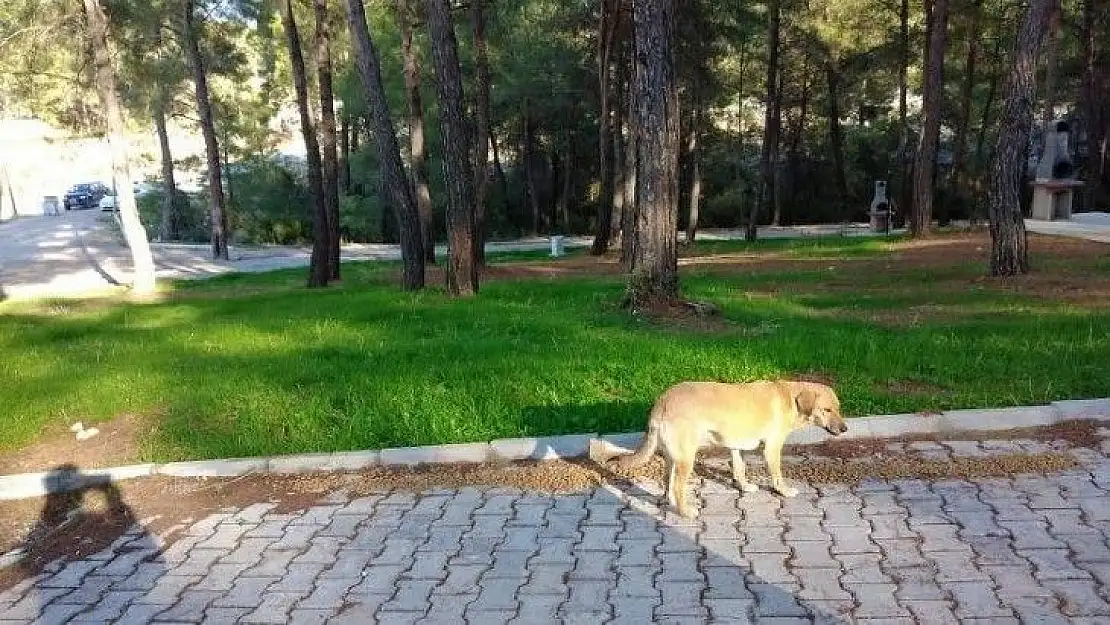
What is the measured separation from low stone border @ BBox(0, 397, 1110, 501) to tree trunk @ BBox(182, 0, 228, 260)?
71.4ft

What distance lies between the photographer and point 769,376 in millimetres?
7145

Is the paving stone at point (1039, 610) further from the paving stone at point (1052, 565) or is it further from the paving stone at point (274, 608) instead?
the paving stone at point (274, 608)

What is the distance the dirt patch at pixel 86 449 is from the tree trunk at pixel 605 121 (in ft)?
54.3

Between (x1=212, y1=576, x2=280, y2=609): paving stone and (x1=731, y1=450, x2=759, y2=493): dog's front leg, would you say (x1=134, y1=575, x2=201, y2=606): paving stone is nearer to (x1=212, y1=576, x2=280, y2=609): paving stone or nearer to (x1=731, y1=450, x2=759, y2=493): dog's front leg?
(x1=212, y1=576, x2=280, y2=609): paving stone

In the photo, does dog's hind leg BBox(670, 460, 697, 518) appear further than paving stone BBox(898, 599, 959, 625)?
Yes

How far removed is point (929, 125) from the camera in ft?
70.5

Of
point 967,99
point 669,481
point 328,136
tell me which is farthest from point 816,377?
point 967,99

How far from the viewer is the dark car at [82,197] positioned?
201 feet

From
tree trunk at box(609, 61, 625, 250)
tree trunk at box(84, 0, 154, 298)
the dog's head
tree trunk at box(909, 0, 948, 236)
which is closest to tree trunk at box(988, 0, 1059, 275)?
the dog's head

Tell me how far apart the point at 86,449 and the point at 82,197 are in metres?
63.3

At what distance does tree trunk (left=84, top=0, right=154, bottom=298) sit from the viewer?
16.2 m

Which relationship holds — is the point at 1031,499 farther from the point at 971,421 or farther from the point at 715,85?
the point at 715,85

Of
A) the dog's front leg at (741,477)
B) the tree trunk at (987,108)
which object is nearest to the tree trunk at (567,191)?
the tree trunk at (987,108)

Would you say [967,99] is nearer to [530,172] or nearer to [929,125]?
[929,125]
